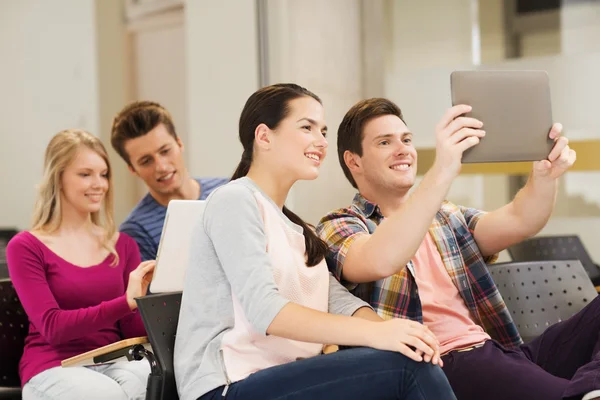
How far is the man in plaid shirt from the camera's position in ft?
6.35

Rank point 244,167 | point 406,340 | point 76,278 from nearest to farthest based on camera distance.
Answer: point 406,340, point 244,167, point 76,278

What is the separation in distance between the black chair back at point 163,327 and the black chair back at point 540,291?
1.15m

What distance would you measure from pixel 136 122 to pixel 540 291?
5.54 ft

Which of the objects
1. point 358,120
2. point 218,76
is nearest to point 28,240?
point 358,120

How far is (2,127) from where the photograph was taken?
262 inches

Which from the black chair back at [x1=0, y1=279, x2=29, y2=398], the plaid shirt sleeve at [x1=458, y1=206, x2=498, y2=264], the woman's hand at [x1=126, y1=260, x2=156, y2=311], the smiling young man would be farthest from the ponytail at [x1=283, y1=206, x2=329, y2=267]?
the smiling young man

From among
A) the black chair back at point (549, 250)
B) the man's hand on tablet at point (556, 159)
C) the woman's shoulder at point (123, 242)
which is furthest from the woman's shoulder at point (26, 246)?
the black chair back at point (549, 250)

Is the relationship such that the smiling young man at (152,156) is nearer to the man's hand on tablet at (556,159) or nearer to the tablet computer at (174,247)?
the tablet computer at (174,247)

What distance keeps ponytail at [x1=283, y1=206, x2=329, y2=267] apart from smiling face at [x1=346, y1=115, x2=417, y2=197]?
0.40 meters

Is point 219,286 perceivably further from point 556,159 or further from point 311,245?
point 556,159

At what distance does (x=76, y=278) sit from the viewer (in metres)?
2.57

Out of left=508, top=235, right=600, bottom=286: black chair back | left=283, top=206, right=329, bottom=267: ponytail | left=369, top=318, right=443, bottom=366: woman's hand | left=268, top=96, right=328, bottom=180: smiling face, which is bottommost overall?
left=508, top=235, right=600, bottom=286: black chair back

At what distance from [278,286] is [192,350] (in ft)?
0.81

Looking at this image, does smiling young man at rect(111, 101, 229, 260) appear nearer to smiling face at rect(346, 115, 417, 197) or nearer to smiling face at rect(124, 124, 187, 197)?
smiling face at rect(124, 124, 187, 197)
